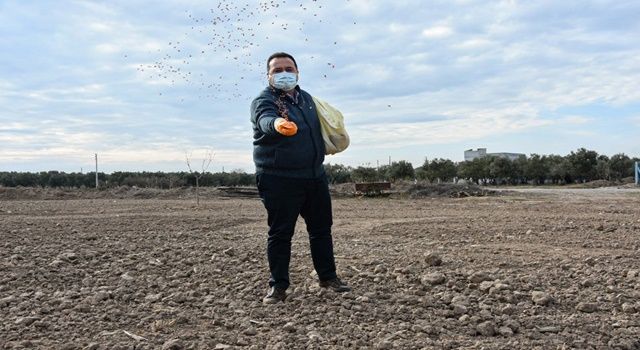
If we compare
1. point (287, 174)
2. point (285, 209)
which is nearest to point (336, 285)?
point (285, 209)

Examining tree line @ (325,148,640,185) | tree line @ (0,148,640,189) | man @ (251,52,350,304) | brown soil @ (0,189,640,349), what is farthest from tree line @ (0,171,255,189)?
man @ (251,52,350,304)

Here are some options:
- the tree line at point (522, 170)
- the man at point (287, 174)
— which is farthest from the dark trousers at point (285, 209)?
the tree line at point (522, 170)

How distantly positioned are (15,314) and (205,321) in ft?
4.38

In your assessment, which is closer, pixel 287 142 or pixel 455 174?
pixel 287 142

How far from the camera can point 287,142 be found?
4.29 meters

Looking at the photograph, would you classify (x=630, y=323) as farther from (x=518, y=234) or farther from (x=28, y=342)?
(x=518, y=234)

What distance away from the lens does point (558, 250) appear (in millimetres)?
6508

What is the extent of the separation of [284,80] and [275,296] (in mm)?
1588

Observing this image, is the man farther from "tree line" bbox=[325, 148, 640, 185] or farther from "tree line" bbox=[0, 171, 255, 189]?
"tree line" bbox=[0, 171, 255, 189]

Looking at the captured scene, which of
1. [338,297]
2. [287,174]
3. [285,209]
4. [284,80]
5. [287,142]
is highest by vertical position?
[284,80]

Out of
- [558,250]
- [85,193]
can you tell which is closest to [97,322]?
[558,250]

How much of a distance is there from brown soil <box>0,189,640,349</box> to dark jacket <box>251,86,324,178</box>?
0.93 meters

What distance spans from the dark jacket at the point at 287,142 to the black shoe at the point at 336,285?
32.1 inches

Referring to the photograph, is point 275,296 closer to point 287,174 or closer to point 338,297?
point 338,297
